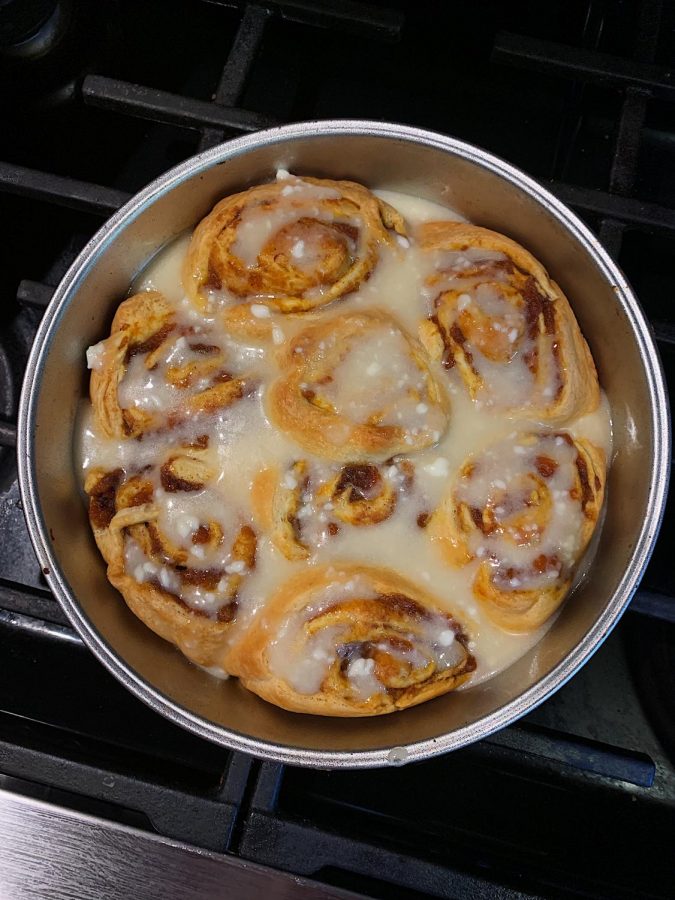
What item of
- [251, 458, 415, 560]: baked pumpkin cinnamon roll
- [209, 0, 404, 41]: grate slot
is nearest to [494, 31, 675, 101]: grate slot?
[209, 0, 404, 41]: grate slot

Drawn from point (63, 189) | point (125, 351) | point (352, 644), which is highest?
point (63, 189)

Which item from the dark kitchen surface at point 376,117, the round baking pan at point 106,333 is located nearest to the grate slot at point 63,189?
the dark kitchen surface at point 376,117

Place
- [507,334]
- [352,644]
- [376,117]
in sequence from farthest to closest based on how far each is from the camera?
[376,117], [507,334], [352,644]

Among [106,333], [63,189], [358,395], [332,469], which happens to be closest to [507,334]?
[358,395]

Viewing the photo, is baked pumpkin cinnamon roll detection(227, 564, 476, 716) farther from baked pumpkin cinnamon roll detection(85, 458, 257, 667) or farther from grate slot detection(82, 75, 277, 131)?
grate slot detection(82, 75, 277, 131)

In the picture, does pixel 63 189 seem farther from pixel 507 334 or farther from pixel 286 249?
pixel 507 334

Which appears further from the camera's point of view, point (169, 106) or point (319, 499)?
point (169, 106)
